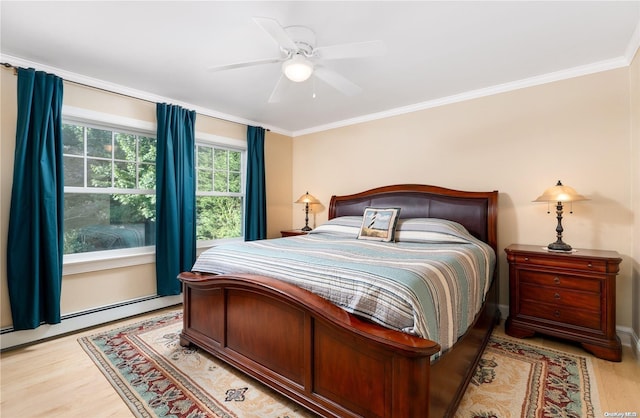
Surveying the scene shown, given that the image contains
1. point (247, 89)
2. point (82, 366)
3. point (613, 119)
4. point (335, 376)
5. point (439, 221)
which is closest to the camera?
point (335, 376)

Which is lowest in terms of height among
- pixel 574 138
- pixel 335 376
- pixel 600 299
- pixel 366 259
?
pixel 335 376

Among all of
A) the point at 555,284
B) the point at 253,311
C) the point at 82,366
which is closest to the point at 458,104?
the point at 555,284

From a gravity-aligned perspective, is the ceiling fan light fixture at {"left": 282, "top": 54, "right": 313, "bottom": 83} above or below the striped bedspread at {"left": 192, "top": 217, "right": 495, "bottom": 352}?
above

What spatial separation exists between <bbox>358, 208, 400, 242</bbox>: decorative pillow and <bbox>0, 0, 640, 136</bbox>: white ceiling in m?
1.36

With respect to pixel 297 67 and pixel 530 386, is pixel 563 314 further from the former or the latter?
pixel 297 67

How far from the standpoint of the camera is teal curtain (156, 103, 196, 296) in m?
3.31

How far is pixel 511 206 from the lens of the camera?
307cm

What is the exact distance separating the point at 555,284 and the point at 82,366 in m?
3.78

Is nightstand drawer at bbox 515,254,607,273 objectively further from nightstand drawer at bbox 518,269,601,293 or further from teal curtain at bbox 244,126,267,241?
teal curtain at bbox 244,126,267,241

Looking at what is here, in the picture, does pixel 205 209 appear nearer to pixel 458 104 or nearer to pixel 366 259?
pixel 366 259

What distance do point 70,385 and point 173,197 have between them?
1.90 metres

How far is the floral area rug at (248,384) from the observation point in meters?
1.70

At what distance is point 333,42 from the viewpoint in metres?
2.26

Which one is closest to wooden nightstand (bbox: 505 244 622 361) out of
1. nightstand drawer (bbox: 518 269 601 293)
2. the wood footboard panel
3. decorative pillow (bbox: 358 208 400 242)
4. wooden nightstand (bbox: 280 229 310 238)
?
nightstand drawer (bbox: 518 269 601 293)
